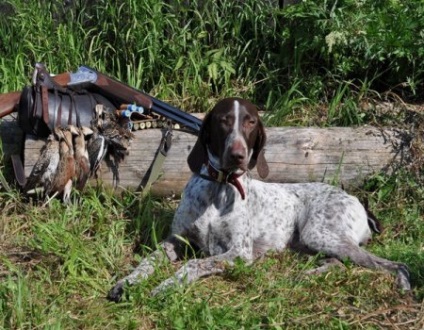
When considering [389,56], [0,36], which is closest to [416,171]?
[389,56]

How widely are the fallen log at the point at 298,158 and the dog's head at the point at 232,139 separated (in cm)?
89

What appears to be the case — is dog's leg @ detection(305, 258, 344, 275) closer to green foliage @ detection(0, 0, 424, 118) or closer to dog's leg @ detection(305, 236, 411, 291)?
dog's leg @ detection(305, 236, 411, 291)

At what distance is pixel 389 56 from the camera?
7.09 metres

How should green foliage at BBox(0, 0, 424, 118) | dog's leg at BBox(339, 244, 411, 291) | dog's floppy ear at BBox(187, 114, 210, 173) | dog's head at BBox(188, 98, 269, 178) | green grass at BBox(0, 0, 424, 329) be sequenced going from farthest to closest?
green foliage at BBox(0, 0, 424, 118)
dog's floppy ear at BBox(187, 114, 210, 173)
dog's head at BBox(188, 98, 269, 178)
dog's leg at BBox(339, 244, 411, 291)
green grass at BBox(0, 0, 424, 329)

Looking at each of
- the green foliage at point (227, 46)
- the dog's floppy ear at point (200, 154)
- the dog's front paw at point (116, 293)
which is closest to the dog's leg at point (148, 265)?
the dog's front paw at point (116, 293)

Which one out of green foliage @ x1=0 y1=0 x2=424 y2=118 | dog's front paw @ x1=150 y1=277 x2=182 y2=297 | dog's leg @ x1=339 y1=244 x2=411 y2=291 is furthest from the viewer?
green foliage @ x1=0 y1=0 x2=424 y2=118

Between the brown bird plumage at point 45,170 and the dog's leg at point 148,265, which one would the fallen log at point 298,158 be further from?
the dog's leg at point 148,265

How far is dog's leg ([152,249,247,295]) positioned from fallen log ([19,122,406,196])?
1228 millimetres

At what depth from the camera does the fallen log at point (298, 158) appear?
6258mm

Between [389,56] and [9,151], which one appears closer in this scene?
[9,151]

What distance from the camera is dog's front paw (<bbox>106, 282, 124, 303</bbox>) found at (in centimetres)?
467

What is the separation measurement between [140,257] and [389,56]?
292 centimetres

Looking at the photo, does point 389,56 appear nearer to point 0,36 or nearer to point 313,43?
point 313,43

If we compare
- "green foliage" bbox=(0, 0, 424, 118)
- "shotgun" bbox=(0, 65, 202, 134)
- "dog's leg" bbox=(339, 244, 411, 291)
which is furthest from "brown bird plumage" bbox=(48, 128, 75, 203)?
"dog's leg" bbox=(339, 244, 411, 291)
